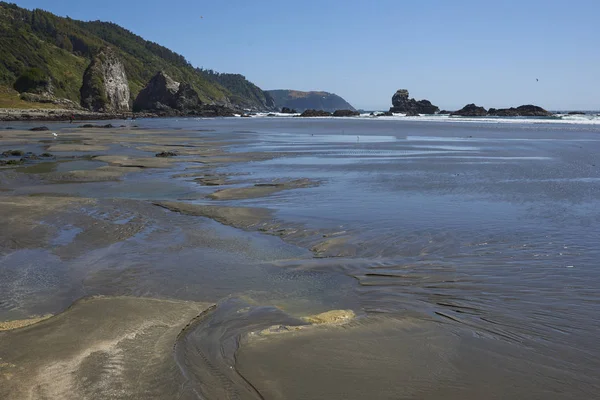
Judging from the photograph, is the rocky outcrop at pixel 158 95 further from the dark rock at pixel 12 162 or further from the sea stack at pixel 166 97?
the dark rock at pixel 12 162

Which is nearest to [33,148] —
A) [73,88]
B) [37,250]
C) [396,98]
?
[37,250]

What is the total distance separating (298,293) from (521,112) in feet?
453

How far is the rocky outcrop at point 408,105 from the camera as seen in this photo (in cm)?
17175

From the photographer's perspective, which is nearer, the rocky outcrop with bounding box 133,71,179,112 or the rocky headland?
the rocky headland

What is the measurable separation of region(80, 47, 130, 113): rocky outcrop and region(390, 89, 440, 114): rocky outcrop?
301 ft

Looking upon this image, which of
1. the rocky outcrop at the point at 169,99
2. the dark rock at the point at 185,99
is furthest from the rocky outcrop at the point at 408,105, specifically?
the dark rock at the point at 185,99

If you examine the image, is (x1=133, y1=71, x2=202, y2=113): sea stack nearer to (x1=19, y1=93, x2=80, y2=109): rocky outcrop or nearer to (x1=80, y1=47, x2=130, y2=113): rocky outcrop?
(x1=80, y1=47, x2=130, y2=113): rocky outcrop

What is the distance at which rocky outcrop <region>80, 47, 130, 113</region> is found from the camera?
4904 inches

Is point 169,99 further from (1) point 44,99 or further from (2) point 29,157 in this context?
(2) point 29,157

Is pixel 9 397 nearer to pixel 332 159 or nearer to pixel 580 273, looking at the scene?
pixel 580 273

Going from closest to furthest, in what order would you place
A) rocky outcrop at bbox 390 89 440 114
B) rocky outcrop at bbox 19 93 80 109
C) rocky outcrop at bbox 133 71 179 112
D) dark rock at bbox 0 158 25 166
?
1. dark rock at bbox 0 158 25 166
2. rocky outcrop at bbox 19 93 80 109
3. rocky outcrop at bbox 133 71 179 112
4. rocky outcrop at bbox 390 89 440 114

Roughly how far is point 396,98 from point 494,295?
17841cm

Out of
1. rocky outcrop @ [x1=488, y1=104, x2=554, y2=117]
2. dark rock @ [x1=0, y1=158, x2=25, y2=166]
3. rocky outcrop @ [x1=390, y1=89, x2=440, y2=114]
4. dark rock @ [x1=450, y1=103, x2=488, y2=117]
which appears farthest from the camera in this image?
rocky outcrop @ [x1=390, y1=89, x2=440, y2=114]

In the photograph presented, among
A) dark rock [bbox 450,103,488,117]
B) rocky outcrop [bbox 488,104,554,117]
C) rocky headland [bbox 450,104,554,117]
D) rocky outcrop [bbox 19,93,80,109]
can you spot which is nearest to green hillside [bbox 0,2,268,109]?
rocky outcrop [bbox 19,93,80,109]
